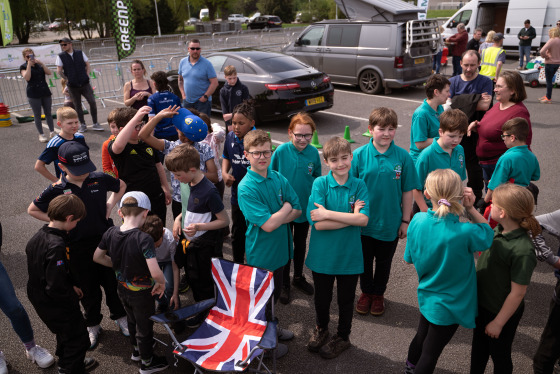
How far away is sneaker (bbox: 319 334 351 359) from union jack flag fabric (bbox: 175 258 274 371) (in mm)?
570

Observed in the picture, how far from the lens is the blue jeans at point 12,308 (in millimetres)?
3367

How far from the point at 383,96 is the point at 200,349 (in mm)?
10876

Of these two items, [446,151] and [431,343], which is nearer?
[431,343]

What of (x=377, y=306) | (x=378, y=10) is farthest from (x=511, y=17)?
(x=377, y=306)

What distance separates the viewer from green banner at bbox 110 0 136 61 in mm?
12008

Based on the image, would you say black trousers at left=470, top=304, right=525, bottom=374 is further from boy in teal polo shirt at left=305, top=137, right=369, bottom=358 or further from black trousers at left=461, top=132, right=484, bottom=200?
black trousers at left=461, top=132, right=484, bottom=200

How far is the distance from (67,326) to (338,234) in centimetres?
209

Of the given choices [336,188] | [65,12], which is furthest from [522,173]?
[65,12]

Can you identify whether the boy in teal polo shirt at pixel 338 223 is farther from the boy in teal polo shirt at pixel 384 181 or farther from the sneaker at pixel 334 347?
the boy in teal polo shirt at pixel 384 181

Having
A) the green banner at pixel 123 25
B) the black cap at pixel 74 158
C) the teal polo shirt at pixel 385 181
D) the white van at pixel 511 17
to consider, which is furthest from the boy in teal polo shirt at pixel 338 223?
the white van at pixel 511 17

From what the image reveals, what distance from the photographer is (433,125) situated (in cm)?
468

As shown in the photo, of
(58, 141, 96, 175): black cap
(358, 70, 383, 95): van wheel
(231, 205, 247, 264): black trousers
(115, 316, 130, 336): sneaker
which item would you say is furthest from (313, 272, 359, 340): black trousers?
(358, 70, 383, 95): van wheel

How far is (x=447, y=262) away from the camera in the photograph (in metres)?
2.70

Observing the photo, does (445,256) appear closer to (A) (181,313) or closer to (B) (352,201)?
(B) (352,201)
